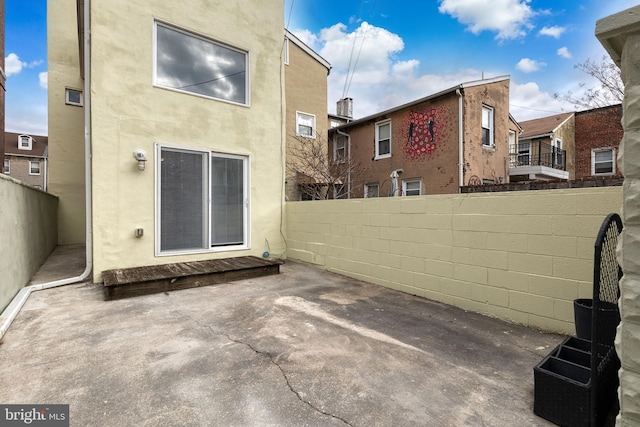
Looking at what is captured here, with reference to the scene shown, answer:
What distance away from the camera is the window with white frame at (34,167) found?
86.3 feet

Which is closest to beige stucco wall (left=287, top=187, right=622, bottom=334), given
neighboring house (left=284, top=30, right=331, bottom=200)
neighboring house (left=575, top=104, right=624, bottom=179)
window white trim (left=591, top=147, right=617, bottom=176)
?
neighboring house (left=284, top=30, right=331, bottom=200)

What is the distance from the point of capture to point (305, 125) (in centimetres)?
1262

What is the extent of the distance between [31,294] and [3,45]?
35.0 feet

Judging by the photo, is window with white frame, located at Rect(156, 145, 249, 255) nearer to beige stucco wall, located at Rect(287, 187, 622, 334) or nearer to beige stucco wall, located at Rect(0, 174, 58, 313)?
beige stucco wall, located at Rect(0, 174, 58, 313)

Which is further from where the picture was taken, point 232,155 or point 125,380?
point 232,155

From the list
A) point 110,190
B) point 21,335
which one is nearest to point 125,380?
point 21,335

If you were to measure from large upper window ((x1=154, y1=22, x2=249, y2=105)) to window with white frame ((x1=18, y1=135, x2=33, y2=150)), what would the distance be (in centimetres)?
3069

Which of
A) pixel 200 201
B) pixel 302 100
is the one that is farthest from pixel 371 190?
pixel 200 201

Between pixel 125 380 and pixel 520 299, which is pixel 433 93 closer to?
pixel 520 299

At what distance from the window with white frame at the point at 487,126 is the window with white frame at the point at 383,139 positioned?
3.26 metres

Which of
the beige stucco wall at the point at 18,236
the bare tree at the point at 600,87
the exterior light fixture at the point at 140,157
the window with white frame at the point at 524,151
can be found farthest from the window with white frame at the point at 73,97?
the bare tree at the point at 600,87

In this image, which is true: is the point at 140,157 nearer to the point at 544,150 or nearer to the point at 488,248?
the point at 488,248

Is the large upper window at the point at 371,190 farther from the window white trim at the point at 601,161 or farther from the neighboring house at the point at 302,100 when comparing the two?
the window white trim at the point at 601,161

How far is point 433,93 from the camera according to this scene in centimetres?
1052
